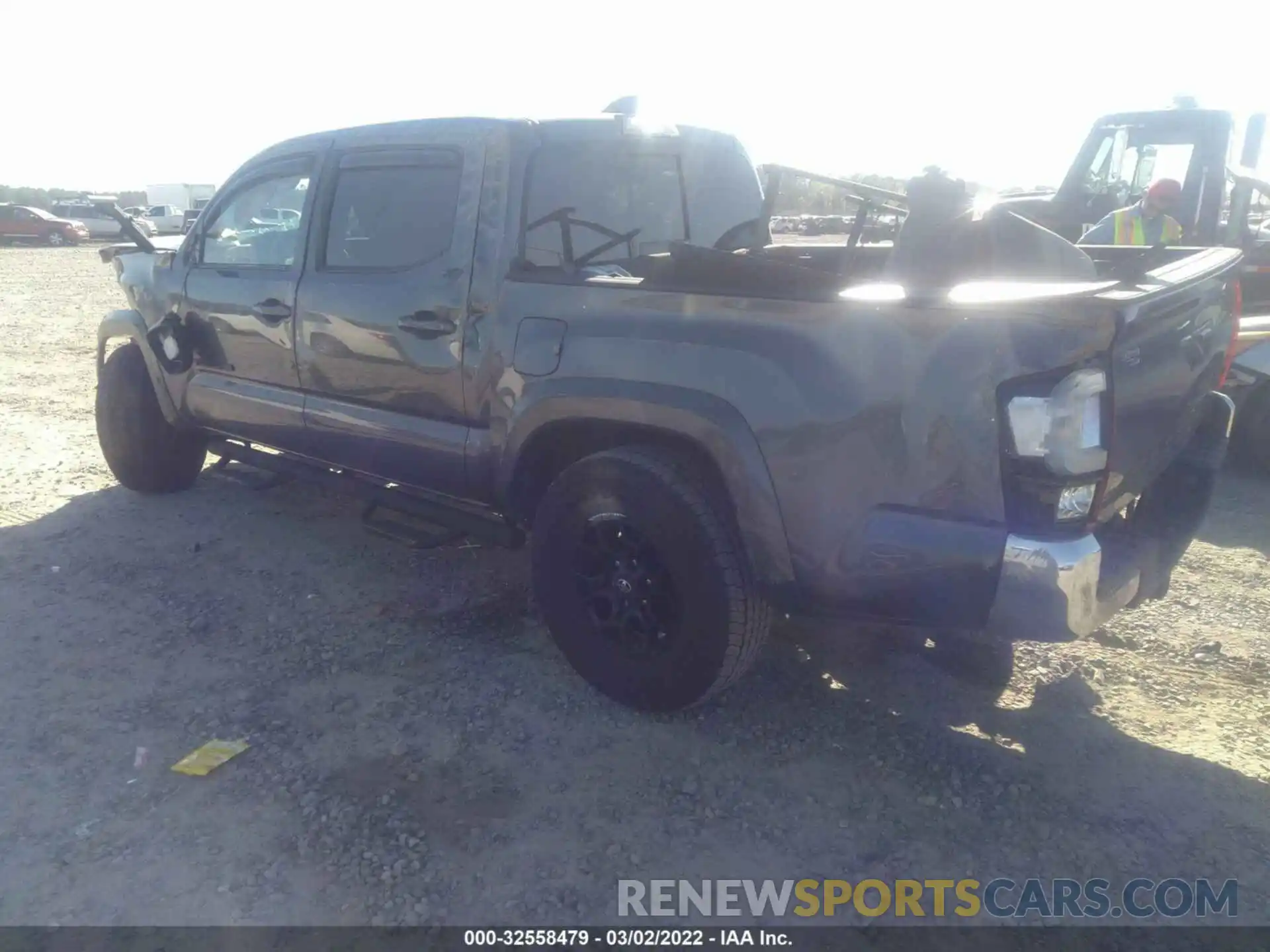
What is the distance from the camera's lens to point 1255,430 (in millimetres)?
5895

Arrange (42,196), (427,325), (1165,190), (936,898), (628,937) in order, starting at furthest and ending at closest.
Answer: (42,196) → (1165,190) → (427,325) → (936,898) → (628,937)

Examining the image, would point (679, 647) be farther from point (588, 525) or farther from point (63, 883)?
point (63, 883)

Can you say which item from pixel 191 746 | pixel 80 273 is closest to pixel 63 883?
pixel 191 746

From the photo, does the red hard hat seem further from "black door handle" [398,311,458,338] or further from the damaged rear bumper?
"black door handle" [398,311,458,338]

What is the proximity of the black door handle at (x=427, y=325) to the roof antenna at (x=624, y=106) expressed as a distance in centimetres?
114

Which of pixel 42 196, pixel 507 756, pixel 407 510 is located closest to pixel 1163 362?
pixel 507 756

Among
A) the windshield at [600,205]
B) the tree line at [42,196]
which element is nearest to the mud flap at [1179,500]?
the windshield at [600,205]

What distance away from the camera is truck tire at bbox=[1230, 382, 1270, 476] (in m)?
5.88

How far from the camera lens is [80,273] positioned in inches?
826

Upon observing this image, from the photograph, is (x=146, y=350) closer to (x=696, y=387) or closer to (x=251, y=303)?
(x=251, y=303)

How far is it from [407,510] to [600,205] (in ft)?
4.64

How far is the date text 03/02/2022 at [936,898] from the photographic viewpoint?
96.0 inches

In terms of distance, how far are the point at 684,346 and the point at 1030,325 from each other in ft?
3.13

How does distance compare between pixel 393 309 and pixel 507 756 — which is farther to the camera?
pixel 393 309
